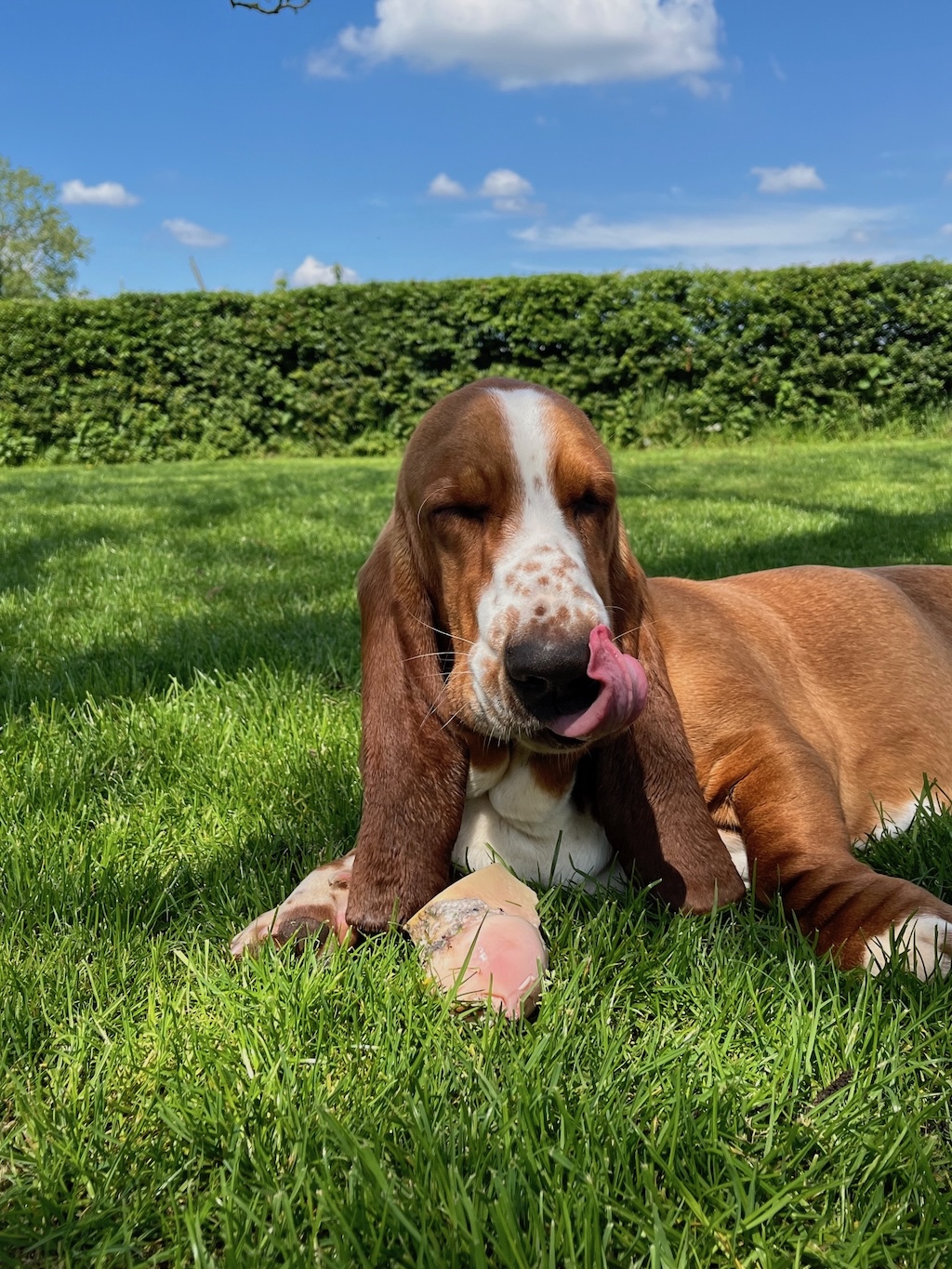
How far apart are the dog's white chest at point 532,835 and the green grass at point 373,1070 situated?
0.43 feet

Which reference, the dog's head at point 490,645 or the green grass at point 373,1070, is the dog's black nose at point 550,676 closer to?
the dog's head at point 490,645

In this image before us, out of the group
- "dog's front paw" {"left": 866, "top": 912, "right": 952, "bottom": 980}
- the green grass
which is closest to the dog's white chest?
the green grass

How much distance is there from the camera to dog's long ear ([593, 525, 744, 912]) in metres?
2.30

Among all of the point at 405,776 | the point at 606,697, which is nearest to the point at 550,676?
the point at 606,697

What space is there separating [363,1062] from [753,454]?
1300 cm

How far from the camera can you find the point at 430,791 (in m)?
2.30

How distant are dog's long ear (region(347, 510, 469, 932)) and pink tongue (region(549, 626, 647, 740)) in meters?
0.42

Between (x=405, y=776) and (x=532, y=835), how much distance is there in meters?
0.40

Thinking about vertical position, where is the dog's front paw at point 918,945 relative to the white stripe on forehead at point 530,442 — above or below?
below

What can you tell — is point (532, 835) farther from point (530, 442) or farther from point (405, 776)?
point (530, 442)

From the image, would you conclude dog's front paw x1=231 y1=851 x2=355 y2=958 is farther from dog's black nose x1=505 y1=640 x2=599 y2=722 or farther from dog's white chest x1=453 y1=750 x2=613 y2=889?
dog's black nose x1=505 y1=640 x2=599 y2=722

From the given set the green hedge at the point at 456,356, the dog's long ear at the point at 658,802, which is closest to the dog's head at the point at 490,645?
the dog's long ear at the point at 658,802

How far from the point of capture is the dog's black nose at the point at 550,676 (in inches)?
75.6

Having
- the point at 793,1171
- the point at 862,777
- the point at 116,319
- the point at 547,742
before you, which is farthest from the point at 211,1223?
the point at 116,319
